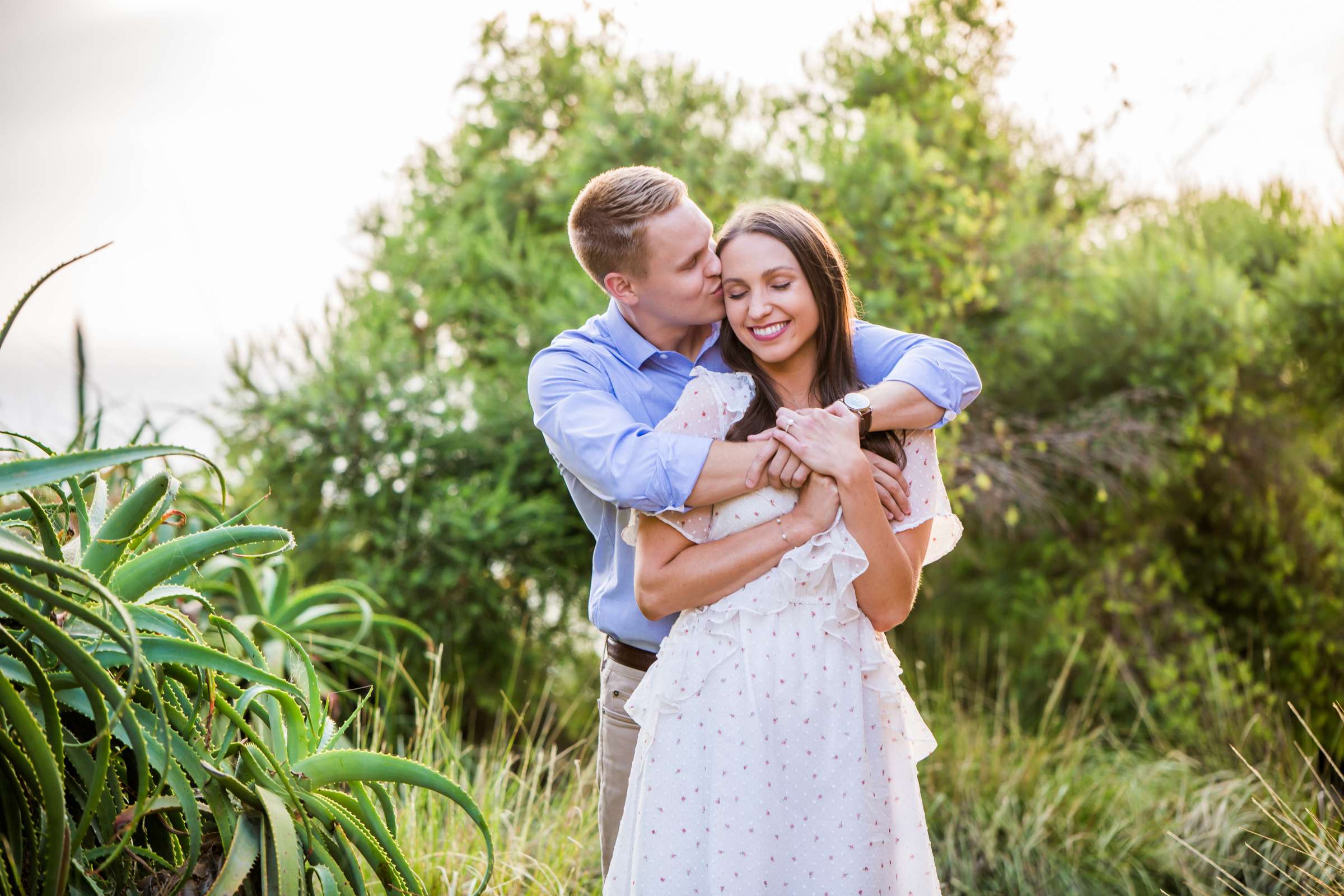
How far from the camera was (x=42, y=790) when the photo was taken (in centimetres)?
151

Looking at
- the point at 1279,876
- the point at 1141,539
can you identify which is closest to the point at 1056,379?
the point at 1141,539

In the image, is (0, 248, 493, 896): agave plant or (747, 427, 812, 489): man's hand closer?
(0, 248, 493, 896): agave plant

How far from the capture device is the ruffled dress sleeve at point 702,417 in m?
2.19

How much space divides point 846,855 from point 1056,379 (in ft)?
16.6

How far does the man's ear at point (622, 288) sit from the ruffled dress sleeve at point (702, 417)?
0.33 meters

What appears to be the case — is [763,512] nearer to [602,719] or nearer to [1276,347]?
[602,719]

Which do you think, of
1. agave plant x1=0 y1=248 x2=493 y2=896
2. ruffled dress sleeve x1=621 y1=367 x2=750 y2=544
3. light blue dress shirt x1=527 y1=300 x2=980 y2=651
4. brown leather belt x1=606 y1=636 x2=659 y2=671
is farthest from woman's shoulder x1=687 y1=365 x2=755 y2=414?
agave plant x1=0 y1=248 x2=493 y2=896

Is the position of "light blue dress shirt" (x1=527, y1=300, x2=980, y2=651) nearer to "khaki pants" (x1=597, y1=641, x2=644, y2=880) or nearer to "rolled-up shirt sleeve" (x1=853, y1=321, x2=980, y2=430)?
"rolled-up shirt sleeve" (x1=853, y1=321, x2=980, y2=430)

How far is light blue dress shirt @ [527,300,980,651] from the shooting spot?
2104mm

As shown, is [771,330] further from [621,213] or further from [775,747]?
[775,747]

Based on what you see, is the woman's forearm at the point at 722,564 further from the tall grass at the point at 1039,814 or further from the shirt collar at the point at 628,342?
the tall grass at the point at 1039,814

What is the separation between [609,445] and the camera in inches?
84.5

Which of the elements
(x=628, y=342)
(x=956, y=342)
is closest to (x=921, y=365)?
(x=628, y=342)

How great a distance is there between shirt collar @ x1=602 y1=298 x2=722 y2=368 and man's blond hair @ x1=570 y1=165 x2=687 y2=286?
0.42 ft
